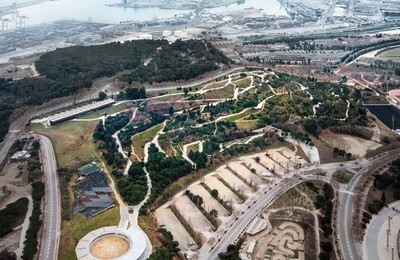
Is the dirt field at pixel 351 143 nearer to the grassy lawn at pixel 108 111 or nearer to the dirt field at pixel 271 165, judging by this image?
the dirt field at pixel 271 165

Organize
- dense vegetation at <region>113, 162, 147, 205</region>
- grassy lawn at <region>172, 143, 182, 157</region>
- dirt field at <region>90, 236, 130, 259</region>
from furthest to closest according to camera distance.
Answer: grassy lawn at <region>172, 143, 182, 157</region> < dense vegetation at <region>113, 162, 147, 205</region> < dirt field at <region>90, 236, 130, 259</region>

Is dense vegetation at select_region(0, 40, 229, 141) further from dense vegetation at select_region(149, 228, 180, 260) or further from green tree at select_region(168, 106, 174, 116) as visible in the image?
dense vegetation at select_region(149, 228, 180, 260)

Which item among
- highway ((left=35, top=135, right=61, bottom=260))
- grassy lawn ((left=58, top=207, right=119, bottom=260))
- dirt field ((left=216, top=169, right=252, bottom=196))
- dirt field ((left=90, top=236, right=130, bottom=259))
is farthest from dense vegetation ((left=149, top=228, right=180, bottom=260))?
dirt field ((left=216, top=169, right=252, bottom=196))

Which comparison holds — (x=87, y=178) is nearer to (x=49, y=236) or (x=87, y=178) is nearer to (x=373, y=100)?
(x=49, y=236)

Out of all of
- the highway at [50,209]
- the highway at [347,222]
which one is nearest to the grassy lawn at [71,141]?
the highway at [50,209]

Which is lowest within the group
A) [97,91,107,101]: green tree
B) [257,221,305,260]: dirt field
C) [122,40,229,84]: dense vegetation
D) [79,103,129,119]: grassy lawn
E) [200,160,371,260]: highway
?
[257,221,305,260]: dirt field

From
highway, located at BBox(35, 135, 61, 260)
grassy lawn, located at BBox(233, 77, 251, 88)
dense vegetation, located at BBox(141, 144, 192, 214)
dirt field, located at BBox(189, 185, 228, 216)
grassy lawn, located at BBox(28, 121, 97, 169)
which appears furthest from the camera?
grassy lawn, located at BBox(233, 77, 251, 88)

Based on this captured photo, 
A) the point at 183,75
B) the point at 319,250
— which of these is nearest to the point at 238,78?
the point at 183,75

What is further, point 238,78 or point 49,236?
point 238,78
